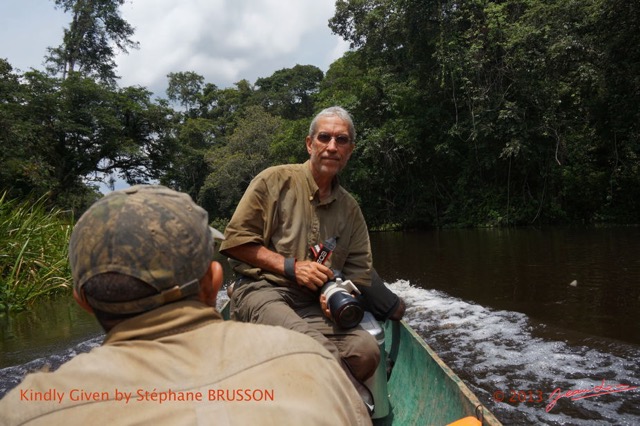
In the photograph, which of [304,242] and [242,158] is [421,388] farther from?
[242,158]

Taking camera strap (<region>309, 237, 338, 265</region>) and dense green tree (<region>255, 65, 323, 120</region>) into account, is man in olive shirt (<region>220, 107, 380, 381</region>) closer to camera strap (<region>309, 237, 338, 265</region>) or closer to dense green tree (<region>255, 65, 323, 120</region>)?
camera strap (<region>309, 237, 338, 265</region>)

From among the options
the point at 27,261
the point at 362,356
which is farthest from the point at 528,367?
the point at 27,261

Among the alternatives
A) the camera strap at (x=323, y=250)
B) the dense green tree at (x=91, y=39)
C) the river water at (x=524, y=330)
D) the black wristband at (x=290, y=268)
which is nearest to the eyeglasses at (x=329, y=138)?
the camera strap at (x=323, y=250)

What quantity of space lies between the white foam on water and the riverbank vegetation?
1012cm

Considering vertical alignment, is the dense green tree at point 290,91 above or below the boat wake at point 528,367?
above

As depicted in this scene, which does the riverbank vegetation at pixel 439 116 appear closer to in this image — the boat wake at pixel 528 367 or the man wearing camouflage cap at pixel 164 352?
the boat wake at pixel 528 367

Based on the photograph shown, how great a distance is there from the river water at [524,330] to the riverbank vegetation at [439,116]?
6.33 metres

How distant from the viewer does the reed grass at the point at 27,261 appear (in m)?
6.73

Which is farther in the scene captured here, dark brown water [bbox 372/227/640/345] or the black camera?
dark brown water [bbox 372/227/640/345]

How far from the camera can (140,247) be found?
3.18 feet

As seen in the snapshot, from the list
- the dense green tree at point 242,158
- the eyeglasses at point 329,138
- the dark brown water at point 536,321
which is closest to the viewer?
the eyeglasses at point 329,138

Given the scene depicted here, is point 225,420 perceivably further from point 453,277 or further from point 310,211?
point 453,277

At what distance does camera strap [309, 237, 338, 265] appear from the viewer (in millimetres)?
2635

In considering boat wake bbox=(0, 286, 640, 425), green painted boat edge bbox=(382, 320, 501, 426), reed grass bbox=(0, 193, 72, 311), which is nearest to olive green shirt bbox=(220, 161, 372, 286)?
green painted boat edge bbox=(382, 320, 501, 426)
